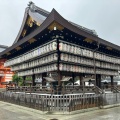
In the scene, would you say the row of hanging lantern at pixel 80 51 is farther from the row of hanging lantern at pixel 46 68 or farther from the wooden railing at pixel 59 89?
the wooden railing at pixel 59 89

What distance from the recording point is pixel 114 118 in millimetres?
13312

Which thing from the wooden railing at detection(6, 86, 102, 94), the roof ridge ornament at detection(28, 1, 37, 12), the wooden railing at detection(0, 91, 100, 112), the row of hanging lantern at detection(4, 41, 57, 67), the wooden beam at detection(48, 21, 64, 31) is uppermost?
the roof ridge ornament at detection(28, 1, 37, 12)

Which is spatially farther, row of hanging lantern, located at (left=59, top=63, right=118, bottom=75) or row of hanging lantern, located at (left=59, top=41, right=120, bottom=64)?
row of hanging lantern, located at (left=59, top=63, right=118, bottom=75)

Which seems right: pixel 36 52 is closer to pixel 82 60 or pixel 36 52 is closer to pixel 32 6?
pixel 82 60

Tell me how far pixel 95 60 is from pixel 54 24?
865 centimetres

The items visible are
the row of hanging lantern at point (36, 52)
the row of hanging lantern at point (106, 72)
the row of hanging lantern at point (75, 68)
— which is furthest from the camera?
the row of hanging lantern at point (106, 72)

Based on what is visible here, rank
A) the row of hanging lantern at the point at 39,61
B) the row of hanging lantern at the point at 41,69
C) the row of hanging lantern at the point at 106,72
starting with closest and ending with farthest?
the row of hanging lantern at the point at 39,61, the row of hanging lantern at the point at 41,69, the row of hanging lantern at the point at 106,72

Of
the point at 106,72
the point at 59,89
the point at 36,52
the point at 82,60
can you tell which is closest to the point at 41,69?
the point at 36,52

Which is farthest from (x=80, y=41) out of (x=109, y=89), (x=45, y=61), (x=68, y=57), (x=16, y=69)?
(x=16, y=69)

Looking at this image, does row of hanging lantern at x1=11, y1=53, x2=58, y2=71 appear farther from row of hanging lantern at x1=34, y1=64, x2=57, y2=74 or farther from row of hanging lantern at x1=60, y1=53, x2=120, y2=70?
row of hanging lantern at x1=60, y1=53, x2=120, y2=70

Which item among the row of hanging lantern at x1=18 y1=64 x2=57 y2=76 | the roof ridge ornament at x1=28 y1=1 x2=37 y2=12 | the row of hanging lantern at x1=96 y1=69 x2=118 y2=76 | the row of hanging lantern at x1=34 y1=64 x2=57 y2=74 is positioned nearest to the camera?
the row of hanging lantern at x1=34 y1=64 x2=57 y2=74

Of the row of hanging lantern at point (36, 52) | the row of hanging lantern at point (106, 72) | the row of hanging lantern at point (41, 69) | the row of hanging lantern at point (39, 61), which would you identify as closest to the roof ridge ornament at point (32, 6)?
the row of hanging lantern at point (36, 52)

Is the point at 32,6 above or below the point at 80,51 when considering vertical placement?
above

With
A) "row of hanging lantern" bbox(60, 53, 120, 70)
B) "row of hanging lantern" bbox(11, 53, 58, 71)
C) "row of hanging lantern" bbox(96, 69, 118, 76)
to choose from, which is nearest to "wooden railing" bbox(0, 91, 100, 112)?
"row of hanging lantern" bbox(11, 53, 58, 71)
